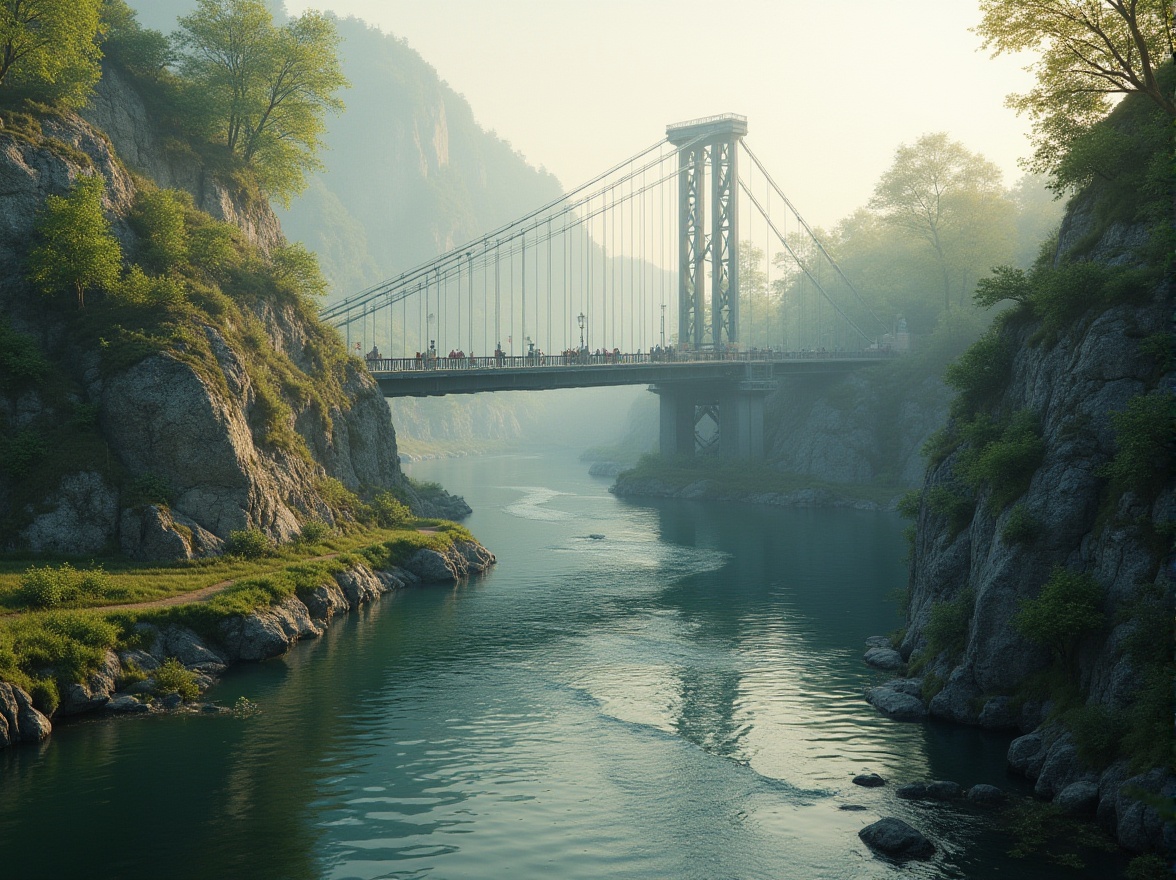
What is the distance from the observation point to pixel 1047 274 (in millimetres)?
37688

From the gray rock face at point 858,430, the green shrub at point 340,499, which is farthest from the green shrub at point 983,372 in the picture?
the gray rock face at point 858,430

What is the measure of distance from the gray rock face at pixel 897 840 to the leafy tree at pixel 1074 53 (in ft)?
87.0

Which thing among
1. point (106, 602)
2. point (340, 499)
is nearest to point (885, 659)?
point (106, 602)

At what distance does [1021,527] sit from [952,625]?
5.20m

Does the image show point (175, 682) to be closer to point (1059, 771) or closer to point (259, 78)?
point (1059, 771)

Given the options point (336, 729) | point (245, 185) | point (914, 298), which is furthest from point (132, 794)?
point (914, 298)

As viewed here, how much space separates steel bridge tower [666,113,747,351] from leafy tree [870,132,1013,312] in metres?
20.3

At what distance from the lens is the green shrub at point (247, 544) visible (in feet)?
168

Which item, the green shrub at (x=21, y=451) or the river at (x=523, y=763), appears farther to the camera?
the green shrub at (x=21, y=451)

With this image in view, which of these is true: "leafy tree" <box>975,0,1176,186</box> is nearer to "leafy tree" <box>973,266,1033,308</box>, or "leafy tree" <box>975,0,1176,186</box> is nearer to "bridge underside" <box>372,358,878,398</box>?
"leafy tree" <box>973,266,1033,308</box>

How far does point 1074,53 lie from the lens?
3969 centimetres

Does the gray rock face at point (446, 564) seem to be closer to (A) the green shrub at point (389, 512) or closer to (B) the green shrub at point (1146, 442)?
(A) the green shrub at point (389, 512)

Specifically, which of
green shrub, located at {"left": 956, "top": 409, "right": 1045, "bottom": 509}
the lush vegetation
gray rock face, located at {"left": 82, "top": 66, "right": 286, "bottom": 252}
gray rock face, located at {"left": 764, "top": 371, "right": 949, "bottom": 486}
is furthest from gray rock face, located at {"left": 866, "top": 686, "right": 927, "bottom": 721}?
gray rock face, located at {"left": 764, "top": 371, "right": 949, "bottom": 486}

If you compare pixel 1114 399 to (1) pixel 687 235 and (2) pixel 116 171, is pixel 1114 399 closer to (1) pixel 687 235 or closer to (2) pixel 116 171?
(2) pixel 116 171
